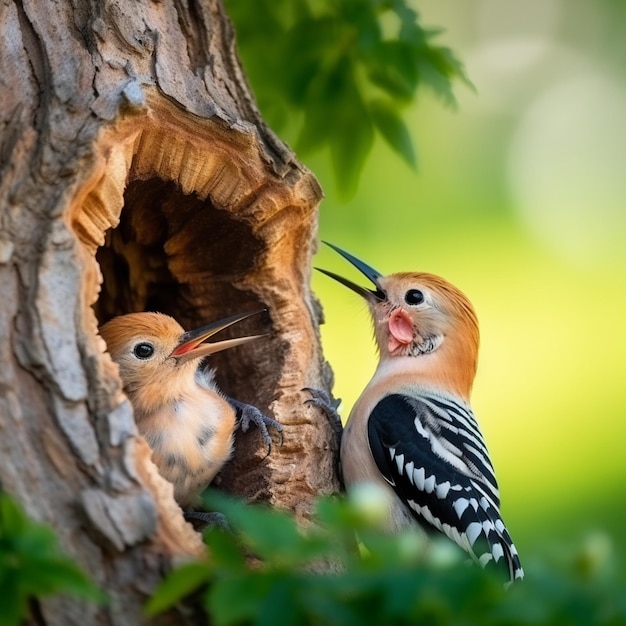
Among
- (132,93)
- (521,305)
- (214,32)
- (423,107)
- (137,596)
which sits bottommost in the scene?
(137,596)

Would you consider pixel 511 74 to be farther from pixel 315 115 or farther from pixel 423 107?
pixel 315 115

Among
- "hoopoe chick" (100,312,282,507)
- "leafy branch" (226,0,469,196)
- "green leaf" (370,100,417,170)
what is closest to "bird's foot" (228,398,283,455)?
"hoopoe chick" (100,312,282,507)

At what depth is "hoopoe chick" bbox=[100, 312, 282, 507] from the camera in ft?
15.3

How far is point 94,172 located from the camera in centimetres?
376

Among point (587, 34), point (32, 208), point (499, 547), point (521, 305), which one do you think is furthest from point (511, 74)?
point (32, 208)

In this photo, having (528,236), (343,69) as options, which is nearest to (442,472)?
(343,69)

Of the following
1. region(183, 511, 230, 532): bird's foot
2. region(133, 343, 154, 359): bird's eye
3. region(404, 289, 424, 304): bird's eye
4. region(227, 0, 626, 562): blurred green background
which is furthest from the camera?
region(227, 0, 626, 562): blurred green background

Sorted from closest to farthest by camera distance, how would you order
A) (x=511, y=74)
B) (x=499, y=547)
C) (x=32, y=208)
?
(x=32, y=208) < (x=499, y=547) < (x=511, y=74)

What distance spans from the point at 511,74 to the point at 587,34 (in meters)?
0.93

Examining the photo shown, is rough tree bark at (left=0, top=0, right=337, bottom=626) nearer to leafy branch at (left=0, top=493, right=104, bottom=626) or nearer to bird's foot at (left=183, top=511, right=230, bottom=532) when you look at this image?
bird's foot at (left=183, top=511, right=230, bottom=532)

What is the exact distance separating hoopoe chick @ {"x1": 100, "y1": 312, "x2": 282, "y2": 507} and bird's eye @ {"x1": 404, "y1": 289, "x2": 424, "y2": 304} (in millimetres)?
969

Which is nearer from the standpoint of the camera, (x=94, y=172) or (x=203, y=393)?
(x=94, y=172)

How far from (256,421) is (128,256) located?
3.81 feet

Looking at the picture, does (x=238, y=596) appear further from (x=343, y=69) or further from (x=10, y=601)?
(x=343, y=69)
